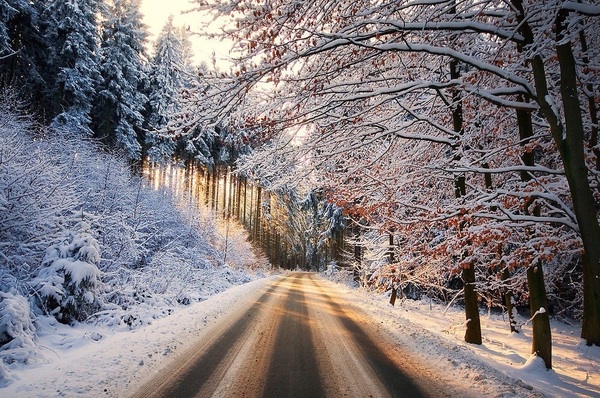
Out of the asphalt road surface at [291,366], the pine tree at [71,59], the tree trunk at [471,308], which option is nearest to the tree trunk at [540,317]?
the tree trunk at [471,308]

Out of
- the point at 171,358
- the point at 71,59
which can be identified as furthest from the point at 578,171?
the point at 71,59

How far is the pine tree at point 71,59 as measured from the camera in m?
20.6

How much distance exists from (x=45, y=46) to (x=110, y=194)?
593 inches

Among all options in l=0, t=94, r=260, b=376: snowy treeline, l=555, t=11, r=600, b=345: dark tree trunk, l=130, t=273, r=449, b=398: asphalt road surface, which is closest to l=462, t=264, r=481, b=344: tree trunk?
l=130, t=273, r=449, b=398: asphalt road surface

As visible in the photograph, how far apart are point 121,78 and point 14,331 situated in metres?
23.8

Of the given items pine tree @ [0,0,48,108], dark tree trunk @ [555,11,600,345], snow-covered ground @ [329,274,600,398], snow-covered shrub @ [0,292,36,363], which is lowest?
snow-covered ground @ [329,274,600,398]

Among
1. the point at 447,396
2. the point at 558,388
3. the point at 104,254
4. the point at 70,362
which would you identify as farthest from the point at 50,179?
the point at 558,388

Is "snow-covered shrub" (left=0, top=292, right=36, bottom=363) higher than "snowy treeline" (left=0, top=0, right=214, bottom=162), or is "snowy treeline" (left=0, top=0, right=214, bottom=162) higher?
"snowy treeline" (left=0, top=0, right=214, bottom=162)

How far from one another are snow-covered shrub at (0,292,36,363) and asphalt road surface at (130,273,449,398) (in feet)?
7.80

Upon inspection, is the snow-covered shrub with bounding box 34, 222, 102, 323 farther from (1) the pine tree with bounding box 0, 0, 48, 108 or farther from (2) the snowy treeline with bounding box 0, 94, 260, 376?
(1) the pine tree with bounding box 0, 0, 48, 108

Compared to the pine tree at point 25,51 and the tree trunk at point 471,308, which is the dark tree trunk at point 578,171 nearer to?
the tree trunk at point 471,308

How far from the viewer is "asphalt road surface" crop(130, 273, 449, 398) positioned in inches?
163

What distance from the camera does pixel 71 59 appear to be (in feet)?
70.1

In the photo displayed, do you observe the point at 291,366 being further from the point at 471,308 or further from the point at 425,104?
the point at 425,104
